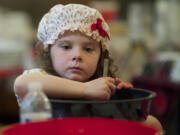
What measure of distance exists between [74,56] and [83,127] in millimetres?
413

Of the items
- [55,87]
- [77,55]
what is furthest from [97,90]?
[77,55]

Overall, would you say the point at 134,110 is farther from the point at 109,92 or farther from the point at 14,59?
the point at 14,59

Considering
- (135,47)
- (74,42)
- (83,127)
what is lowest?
(135,47)

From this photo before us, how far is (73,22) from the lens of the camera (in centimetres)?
123

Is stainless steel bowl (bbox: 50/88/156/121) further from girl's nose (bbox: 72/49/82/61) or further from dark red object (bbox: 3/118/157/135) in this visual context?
girl's nose (bbox: 72/49/82/61)

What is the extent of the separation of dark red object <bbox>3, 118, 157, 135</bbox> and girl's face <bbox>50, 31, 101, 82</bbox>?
412mm

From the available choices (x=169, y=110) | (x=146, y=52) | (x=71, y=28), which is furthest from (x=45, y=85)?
(x=146, y=52)

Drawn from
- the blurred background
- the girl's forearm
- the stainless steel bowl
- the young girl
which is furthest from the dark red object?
the blurred background

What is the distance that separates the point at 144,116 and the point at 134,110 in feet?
0.26

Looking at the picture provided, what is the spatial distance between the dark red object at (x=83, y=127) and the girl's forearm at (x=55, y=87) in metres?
0.17

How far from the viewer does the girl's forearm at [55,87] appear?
0.98m

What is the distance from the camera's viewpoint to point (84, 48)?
4.09ft

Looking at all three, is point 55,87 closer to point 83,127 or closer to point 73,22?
point 83,127

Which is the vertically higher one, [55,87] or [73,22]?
[73,22]
